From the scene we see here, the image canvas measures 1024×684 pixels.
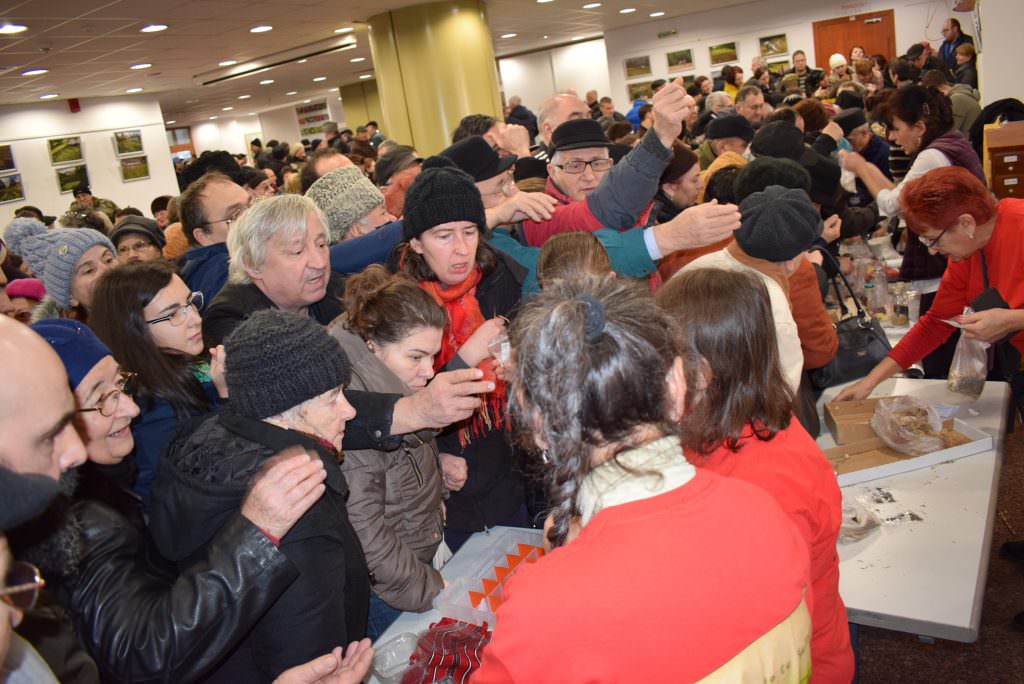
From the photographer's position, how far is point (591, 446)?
1.13 metres

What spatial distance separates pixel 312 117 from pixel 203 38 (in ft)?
47.5

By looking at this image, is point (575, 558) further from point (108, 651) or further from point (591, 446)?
point (108, 651)

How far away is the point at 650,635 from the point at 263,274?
2.00 meters

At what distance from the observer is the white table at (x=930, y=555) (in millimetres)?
1765

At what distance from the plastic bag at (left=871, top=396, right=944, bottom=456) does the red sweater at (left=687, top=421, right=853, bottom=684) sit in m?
0.97

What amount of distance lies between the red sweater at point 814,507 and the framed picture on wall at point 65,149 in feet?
48.2

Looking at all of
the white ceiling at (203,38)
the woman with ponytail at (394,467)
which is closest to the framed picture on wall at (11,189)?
the white ceiling at (203,38)

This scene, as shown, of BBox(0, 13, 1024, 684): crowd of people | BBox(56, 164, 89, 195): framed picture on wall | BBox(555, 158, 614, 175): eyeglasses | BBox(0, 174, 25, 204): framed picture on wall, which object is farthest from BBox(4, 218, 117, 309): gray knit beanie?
BBox(56, 164, 89, 195): framed picture on wall

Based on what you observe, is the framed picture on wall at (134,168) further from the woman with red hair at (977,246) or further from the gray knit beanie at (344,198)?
the woman with red hair at (977,246)

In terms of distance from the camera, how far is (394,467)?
2.12 metres

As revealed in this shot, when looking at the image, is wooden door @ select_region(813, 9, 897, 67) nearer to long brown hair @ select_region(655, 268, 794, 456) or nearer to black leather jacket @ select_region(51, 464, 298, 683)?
long brown hair @ select_region(655, 268, 794, 456)

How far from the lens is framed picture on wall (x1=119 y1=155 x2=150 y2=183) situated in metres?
14.2

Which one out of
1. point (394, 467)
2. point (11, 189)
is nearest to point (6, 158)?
point (11, 189)

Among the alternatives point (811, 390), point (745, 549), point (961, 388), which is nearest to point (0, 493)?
point (745, 549)
